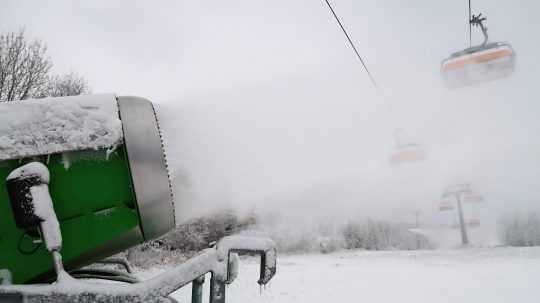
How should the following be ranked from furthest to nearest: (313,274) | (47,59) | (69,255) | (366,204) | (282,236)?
1. (366,204)
2. (282,236)
3. (47,59)
4. (313,274)
5. (69,255)

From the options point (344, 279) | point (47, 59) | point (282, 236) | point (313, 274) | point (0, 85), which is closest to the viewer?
point (344, 279)

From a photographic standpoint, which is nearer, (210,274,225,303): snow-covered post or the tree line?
(210,274,225,303): snow-covered post

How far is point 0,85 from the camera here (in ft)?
53.8

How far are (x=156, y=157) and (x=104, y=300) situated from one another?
1.88 feet

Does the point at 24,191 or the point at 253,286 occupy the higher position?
the point at 24,191

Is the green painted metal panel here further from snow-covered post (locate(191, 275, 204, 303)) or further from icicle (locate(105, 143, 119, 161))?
snow-covered post (locate(191, 275, 204, 303))

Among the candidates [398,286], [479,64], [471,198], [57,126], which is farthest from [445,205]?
[57,126]

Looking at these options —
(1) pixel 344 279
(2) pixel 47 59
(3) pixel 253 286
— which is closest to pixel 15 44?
(2) pixel 47 59

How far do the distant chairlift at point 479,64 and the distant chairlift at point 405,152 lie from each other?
3.98m

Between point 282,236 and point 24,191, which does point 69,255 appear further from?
point 282,236

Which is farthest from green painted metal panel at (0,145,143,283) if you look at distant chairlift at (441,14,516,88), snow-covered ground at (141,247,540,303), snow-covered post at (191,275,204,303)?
distant chairlift at (441,14,516,88)

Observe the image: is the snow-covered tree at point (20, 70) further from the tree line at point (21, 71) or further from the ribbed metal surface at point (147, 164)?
the ribbed metal surface at point (147, 164)

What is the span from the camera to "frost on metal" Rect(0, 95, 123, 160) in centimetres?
132

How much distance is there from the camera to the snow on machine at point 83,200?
50.3 inches
